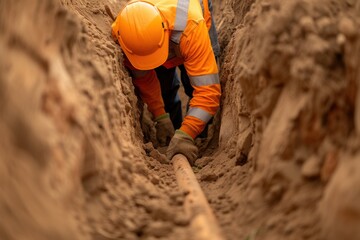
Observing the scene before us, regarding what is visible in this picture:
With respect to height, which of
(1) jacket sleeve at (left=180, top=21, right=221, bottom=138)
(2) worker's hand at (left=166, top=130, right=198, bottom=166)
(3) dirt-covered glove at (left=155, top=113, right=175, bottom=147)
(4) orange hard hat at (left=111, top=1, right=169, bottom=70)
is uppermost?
(4) orange hard hat at (left=111, top=1, right=169, bottom=70)

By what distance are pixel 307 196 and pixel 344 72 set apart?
43cm

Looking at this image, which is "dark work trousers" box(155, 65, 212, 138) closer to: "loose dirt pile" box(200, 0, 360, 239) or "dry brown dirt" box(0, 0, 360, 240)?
"dry brown dirt" box(0, 0, 360, 240)

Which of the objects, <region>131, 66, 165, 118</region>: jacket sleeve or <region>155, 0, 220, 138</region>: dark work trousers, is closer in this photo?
<region>131, 66, 165, 118</region>: jacket sleeve

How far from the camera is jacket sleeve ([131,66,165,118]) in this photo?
3.18m

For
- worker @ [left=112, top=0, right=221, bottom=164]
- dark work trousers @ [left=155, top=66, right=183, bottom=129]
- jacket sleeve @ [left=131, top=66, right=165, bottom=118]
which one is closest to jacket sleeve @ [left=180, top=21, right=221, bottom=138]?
worker @ [left=112, top=0, right=221, bottom=164]

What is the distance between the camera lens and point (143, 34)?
2.71 m

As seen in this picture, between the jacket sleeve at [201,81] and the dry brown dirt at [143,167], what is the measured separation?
1025mm

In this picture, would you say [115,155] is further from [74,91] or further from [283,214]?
[283,214]

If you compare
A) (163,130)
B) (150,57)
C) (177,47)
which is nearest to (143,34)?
(150,57)

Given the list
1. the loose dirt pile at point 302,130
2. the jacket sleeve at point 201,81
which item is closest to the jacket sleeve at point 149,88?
the jacket sleeve at point 201,81

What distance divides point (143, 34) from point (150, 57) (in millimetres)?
201

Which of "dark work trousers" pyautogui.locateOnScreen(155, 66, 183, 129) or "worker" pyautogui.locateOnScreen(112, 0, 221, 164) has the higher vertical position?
"worker" pyautogui.locateOnScreen(112, 0, 221, 164)

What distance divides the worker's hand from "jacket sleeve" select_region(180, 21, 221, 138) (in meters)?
0.08

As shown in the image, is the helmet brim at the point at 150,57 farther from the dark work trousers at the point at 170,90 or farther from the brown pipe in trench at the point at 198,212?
the brown pipe in trench at the point at 198,212
